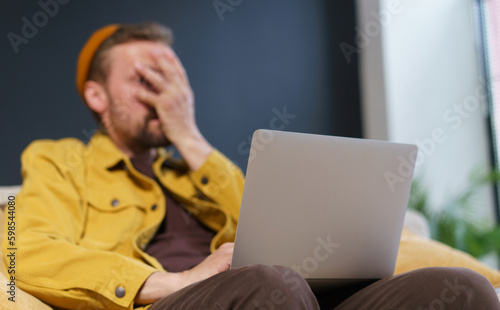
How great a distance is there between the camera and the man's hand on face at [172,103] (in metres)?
1.88

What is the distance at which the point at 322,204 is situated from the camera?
1.09m

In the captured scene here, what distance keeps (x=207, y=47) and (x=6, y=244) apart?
1.91 m

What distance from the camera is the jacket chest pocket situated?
1.58 metres

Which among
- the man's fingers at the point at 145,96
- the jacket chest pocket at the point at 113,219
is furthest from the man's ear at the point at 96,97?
the jacket chest pocket at the point at 113,219

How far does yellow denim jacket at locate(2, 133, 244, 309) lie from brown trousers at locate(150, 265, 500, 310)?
0.86ft

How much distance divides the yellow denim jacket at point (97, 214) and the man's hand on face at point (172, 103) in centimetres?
6

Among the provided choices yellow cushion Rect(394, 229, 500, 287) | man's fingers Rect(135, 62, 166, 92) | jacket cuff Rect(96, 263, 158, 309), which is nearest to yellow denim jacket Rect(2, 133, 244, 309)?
jacket cuff Rect(96, 263, 158, 309)

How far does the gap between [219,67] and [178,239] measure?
5.41ft

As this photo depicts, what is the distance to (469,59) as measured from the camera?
13.0 feet

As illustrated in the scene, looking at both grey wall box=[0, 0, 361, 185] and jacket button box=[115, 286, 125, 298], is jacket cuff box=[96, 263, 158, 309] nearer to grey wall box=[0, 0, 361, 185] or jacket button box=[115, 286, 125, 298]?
jacket button box=[115, 286, 125, 298]

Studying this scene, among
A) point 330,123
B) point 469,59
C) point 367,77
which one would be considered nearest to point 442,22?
point 469,59

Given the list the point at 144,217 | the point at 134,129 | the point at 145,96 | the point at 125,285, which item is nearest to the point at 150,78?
the point at 145,96

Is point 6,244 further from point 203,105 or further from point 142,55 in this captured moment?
point 203,105

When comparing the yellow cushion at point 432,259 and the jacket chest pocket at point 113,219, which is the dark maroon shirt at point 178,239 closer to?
the jacket chest pocket at point 113,219
